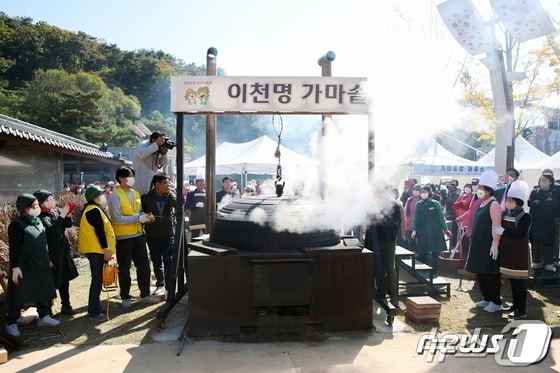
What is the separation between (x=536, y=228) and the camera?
7148mm

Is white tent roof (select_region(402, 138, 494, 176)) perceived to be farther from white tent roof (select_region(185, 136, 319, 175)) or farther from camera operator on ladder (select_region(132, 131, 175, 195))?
camera operator on ladder (select_region(132, 131, 175, 195))

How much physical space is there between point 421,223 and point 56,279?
5.77 m

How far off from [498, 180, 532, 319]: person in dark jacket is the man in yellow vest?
4.69 metres

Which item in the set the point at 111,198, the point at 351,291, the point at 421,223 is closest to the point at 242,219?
the point at 351,291

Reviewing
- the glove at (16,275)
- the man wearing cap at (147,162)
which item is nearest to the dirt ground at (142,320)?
the glove at (16,275)

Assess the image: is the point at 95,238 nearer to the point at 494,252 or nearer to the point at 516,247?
the point at 494,252

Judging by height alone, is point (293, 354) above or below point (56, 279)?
below

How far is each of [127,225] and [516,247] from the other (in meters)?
5.12

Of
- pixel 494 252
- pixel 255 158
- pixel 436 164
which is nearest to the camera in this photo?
pixel 494 252

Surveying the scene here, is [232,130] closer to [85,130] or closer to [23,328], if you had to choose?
[85,130]

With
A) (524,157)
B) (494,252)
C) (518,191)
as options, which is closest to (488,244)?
(494,252)

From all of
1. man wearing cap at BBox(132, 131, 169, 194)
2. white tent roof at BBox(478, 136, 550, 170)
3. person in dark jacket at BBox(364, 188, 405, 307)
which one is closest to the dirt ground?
person in dark jacket at BBox(364, 188, 405, 307)

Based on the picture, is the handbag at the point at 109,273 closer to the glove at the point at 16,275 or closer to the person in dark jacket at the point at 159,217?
the person in dark jacket at the point at 159,217

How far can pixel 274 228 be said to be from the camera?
4852mm
